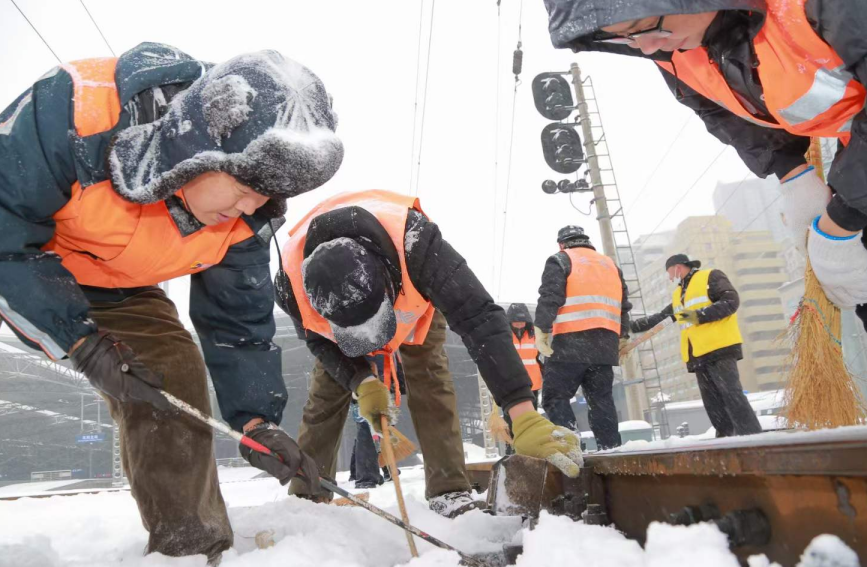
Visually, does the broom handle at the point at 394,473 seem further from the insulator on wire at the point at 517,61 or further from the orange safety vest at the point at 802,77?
the insulator on wire at the point at 517,61

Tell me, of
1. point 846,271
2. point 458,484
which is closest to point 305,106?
point 846,271

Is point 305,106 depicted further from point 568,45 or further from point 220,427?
point 220,427

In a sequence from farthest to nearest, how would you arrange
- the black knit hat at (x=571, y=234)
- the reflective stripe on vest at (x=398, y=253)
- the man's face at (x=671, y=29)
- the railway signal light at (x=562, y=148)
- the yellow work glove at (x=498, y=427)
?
the railway signal light at (x=562, y=148), the yellow work glove at (x=498, y=427), the black knit hat at (x=571, y=234), the reflective stripe on vest at (x=398, y=253), the man's face at (x=671, y=29)

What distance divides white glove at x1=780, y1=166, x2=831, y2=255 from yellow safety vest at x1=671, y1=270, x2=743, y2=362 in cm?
312

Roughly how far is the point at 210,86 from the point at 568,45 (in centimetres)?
92

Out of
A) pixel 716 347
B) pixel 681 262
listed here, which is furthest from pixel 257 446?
pixel 681 262

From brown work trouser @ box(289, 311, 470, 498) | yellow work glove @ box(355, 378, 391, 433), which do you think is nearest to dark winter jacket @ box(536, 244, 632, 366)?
brown work trouser @ box(289, 311, 470, 498)

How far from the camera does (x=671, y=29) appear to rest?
1.39 meters


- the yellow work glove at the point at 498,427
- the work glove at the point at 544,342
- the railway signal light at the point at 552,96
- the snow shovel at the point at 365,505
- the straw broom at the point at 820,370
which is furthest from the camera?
the railway signal light at the point at 552,96

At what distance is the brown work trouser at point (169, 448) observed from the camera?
1800 mm

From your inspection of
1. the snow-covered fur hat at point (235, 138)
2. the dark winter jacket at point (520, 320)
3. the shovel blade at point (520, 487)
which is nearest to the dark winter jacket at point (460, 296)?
the shovel blade at point (520, 487)

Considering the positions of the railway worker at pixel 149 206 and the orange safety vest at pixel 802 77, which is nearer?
the orange safety vest at pixel 802 77

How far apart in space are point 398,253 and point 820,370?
150cm

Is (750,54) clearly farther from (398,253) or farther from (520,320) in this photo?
(520,320)
